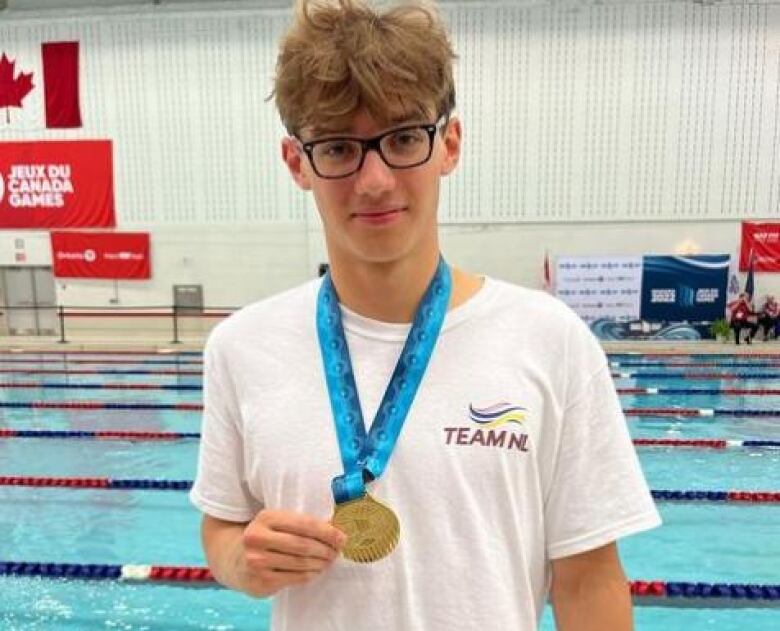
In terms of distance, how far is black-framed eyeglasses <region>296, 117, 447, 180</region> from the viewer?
84cm

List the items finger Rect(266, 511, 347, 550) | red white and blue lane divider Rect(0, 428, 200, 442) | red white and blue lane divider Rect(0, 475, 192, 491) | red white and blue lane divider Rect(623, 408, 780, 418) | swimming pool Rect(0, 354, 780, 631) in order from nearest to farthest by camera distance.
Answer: finger Rect(266, 511, 347, 550) → swimming pool Rect(0, 354, 780, 631) → red white and blue lane divider Rect(0, 475, 192, 491) → red white and blue lane divider Rect(0, 428, 200, 442) → red white and blue lane divider Rect(623, 408, 780, 418)

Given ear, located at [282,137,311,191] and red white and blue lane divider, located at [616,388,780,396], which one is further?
red white and blue lane divider, located at [616,388,780,396]

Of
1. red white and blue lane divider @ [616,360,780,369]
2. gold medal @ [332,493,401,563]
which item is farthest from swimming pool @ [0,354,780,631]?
gold medal @ [332,493,401,563]

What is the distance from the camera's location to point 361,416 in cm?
89

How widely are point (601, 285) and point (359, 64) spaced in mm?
11845

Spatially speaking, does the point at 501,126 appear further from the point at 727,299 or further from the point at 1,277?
the point at 1,277

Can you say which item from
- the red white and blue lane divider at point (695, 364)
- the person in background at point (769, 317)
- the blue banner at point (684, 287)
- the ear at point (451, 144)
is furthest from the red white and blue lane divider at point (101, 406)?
the person in background at point (769, 317)

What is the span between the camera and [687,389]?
24.6 ft

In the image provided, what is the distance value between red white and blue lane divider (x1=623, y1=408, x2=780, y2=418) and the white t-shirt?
588 centimetres

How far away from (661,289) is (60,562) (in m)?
10.8

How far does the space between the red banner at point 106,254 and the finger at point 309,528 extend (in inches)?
515

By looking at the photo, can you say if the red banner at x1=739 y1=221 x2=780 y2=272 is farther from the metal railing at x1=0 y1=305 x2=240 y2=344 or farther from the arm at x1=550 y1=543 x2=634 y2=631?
the arm at x1=550 y1=543 x2=634 y2=631

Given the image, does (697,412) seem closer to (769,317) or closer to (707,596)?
(707,596)

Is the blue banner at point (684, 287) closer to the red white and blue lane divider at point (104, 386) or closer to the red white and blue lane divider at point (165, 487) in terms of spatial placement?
the red white and blue lane divider at point (165, 487)
